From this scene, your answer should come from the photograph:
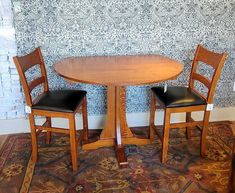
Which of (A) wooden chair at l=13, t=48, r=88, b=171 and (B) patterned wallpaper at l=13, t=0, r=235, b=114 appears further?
(B) patterned wallpaper at l=13, t=0, r=235, b=114

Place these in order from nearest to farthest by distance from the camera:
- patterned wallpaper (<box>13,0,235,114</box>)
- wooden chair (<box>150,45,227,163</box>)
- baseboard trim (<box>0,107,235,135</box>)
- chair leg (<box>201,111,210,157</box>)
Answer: wooden chair (<box>150,45,227,163</box>)
chair leg (<box>201,111,210,157</box>)
patterned wallpaper (<box>13,0,235,114</box>)
baseboard trim (<box>0,107,235,135</box>)

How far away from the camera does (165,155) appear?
85.4 inches

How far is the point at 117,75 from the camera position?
188 cm

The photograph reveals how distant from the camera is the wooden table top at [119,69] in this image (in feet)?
5.90

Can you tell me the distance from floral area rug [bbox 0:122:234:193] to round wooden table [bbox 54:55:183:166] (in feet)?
0.32

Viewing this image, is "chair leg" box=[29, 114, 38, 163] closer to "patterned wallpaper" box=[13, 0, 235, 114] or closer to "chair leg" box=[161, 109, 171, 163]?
"patterned wallpaper" box=[13, 0, 235, 114]

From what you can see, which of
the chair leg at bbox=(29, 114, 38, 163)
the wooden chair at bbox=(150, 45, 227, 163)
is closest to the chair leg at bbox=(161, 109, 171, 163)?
the wooden chair at bbox=(150, 45, 227, 163)

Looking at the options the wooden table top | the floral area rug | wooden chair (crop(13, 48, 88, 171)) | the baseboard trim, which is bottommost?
the floral area rug

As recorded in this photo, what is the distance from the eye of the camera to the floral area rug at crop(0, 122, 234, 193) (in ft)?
6.25

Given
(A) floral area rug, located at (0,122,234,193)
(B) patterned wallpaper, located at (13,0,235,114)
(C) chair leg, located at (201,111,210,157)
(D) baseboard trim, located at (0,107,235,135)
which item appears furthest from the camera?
(D) baseboard trim, located at (0,107,235,135)

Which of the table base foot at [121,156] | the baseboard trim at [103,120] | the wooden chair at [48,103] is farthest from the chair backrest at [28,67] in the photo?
the table base foot at [121,156]

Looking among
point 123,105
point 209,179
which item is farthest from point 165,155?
point 123,105

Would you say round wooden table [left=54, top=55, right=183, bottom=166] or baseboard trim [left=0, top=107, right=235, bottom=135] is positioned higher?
round wooden table [left=54, top=55, right=183, bottom=166]

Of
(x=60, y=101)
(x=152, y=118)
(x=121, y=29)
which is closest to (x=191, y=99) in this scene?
(x=152, y=118)
